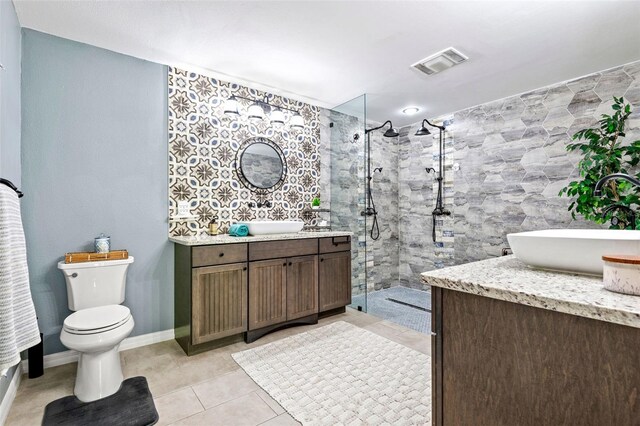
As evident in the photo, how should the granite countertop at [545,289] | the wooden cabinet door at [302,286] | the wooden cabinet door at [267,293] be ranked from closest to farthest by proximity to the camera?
the granite countertop at [545,289] < the wooden cabinet door at [267,293] < the wooden cabinet door at [302,286]

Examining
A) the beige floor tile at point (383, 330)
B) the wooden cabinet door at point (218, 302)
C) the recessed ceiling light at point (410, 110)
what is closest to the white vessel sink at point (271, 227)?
the wooden cabinet door at point (218, 302)

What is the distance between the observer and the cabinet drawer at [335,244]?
3.25 meters

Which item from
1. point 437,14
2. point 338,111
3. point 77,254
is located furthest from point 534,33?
point 77,254

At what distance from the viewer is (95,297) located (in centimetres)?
230

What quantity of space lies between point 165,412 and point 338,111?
135 inches

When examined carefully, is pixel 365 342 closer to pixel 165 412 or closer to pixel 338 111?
pixel 165 412

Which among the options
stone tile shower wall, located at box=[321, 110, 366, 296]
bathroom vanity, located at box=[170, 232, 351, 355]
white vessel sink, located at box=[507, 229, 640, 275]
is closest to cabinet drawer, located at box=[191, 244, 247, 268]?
bathroom vanity, located at box=[170, 232, 351, 355]

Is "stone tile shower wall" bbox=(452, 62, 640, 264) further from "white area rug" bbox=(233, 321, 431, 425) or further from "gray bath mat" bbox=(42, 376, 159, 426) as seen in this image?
"gray bath mat" bbox=(42, 376, 159, 426)

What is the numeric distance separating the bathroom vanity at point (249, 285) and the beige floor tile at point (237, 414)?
76 cm

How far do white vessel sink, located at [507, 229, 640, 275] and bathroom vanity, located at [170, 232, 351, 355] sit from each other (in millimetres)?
2075

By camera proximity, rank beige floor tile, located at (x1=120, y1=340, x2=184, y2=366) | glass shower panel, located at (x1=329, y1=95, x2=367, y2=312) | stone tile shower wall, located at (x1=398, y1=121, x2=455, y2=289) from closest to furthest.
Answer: beige floor tile, located at (x1=120, y1=340, x2=184, y2=366), glass shower panel, located at (x1=329, y1=95, x2=367, y2=312), stone tile shower wall, located at (x1=398, y1=121, x2=455, y2=289)

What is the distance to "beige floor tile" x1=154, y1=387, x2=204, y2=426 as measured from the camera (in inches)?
68.9

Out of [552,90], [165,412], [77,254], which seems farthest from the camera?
[552,90]

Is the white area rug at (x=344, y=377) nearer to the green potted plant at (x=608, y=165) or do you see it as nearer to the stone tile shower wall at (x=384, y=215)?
the stone tile shower wall at (x=384, y=215)
